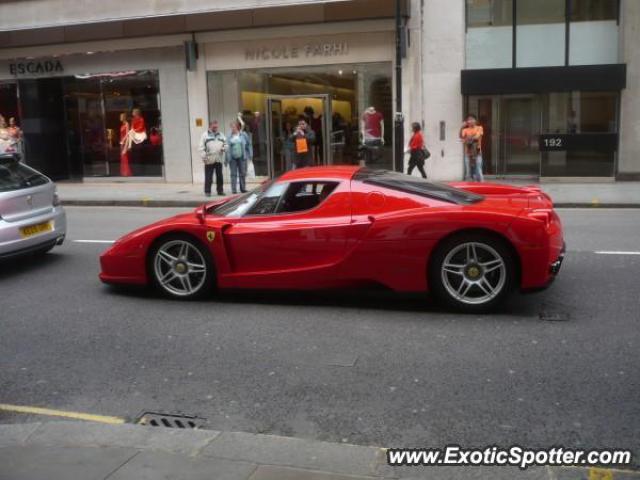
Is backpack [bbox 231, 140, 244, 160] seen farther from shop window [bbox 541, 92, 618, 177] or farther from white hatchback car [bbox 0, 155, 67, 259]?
white hatchback car [bbox 0, 155, 67, 259]

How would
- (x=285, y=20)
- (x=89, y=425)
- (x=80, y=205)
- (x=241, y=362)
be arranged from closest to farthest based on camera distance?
(x=89, y=425)
(x=241, y=362)
(x=80, y=205)
(x=285, y=20)

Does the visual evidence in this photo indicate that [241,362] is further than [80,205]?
No

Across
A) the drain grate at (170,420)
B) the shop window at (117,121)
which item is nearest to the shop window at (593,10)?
the shop window at (117,121)

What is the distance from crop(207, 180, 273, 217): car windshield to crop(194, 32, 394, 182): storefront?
13.1 meters

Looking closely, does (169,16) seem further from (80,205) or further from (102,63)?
(80,205)

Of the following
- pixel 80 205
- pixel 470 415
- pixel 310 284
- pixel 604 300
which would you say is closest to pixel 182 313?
pixel 310 284

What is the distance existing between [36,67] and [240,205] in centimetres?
1860

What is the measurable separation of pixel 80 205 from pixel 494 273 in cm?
1374

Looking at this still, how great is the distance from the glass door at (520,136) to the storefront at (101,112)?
936 cm

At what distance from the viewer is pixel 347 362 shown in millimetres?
5320

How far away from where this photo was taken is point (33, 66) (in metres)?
23.0

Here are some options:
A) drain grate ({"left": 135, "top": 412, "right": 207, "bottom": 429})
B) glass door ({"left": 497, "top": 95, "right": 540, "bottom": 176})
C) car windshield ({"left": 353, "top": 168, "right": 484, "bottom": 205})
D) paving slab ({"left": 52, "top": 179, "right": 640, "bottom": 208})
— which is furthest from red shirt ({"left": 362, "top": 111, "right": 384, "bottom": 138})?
drain grate ({"left": 135, "top": 412, "right": 207, "bottom": 429})

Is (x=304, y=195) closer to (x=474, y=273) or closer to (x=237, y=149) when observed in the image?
(x=474, y=273)

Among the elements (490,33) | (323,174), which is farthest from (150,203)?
(323,174)
